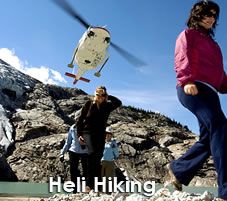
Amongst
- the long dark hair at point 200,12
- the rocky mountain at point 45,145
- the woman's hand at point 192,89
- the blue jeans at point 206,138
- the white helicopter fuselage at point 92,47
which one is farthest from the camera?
the rocky mountain at point 45,145

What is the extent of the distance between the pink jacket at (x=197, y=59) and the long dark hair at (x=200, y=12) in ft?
0.48

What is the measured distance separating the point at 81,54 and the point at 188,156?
1075 centimetres

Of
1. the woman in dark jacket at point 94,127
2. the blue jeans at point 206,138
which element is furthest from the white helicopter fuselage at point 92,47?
the blue jeans at point 206,138

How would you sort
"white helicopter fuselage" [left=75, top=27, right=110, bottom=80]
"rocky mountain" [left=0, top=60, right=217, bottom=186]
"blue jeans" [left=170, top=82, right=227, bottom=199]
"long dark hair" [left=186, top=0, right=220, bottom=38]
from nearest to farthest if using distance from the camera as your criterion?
"blue jeans" [left=170, top=82, right=227, bottom=199], "long dark hair" [left=186, top=0, right=220, bottom=38], "white helicopter fuselage" [left=75, top=27, right=110, bottom=80], "rocky mountain" [left=0, top=60, right=217, bottom=186]

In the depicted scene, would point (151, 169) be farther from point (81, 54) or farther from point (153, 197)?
point (153, 197)

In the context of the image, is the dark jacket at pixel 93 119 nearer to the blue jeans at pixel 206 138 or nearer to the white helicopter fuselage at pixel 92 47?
the blue jeans at pixel 206 138

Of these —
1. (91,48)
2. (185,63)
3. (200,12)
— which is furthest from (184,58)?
(91,48)

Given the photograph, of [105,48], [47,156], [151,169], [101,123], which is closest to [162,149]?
[151,169]

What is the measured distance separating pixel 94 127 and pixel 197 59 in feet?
6.08

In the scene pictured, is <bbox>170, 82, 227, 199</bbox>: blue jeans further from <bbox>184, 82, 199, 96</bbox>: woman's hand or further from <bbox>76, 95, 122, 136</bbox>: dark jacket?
<bbox>76, 95, 122, 136</bbox>: dark jacket

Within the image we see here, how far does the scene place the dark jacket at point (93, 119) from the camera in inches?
137

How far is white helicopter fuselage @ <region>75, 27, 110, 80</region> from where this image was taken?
1212 cm

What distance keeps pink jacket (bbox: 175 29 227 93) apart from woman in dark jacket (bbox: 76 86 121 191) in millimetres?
1597

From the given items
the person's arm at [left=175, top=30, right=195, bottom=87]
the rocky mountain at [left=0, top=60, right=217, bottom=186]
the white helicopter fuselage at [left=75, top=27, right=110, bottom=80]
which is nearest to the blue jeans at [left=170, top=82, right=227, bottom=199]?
the person's arm at [left=175, top=30, right=195, bottom=87]
